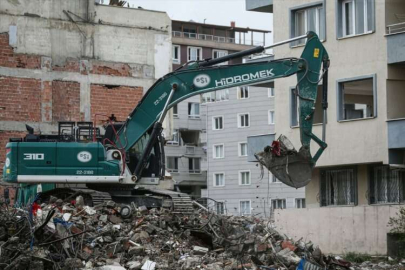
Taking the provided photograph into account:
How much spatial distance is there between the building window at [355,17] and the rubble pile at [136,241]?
941 centimetres

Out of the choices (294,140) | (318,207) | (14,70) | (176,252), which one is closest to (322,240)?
A: (318,207)

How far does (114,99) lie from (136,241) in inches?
678

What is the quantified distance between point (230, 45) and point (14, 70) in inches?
2018

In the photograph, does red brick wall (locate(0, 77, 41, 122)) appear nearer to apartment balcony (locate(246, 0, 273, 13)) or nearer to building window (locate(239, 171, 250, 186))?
apartment balcony (locate(246, 0, 273, 13))

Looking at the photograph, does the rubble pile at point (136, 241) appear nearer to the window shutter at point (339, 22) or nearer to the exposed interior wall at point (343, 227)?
the exposed interior wall at point (343, 227)

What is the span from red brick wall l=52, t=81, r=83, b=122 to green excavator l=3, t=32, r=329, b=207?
11.4m

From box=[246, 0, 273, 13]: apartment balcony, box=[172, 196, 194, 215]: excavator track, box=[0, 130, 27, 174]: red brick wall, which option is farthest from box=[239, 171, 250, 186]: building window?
box=[172, 196, 194, 215]: excavator track

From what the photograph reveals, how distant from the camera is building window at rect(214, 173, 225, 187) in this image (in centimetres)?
7112

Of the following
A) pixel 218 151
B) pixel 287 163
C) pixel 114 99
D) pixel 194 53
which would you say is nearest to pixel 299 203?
pixel 218 151

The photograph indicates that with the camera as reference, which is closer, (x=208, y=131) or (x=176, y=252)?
(x=176, y=252)

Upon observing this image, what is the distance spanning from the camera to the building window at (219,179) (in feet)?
233

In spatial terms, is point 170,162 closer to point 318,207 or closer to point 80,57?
point 80,57

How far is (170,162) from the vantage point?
74938 millimetres

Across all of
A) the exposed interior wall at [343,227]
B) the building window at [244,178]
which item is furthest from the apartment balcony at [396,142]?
the building window at [244,178]
